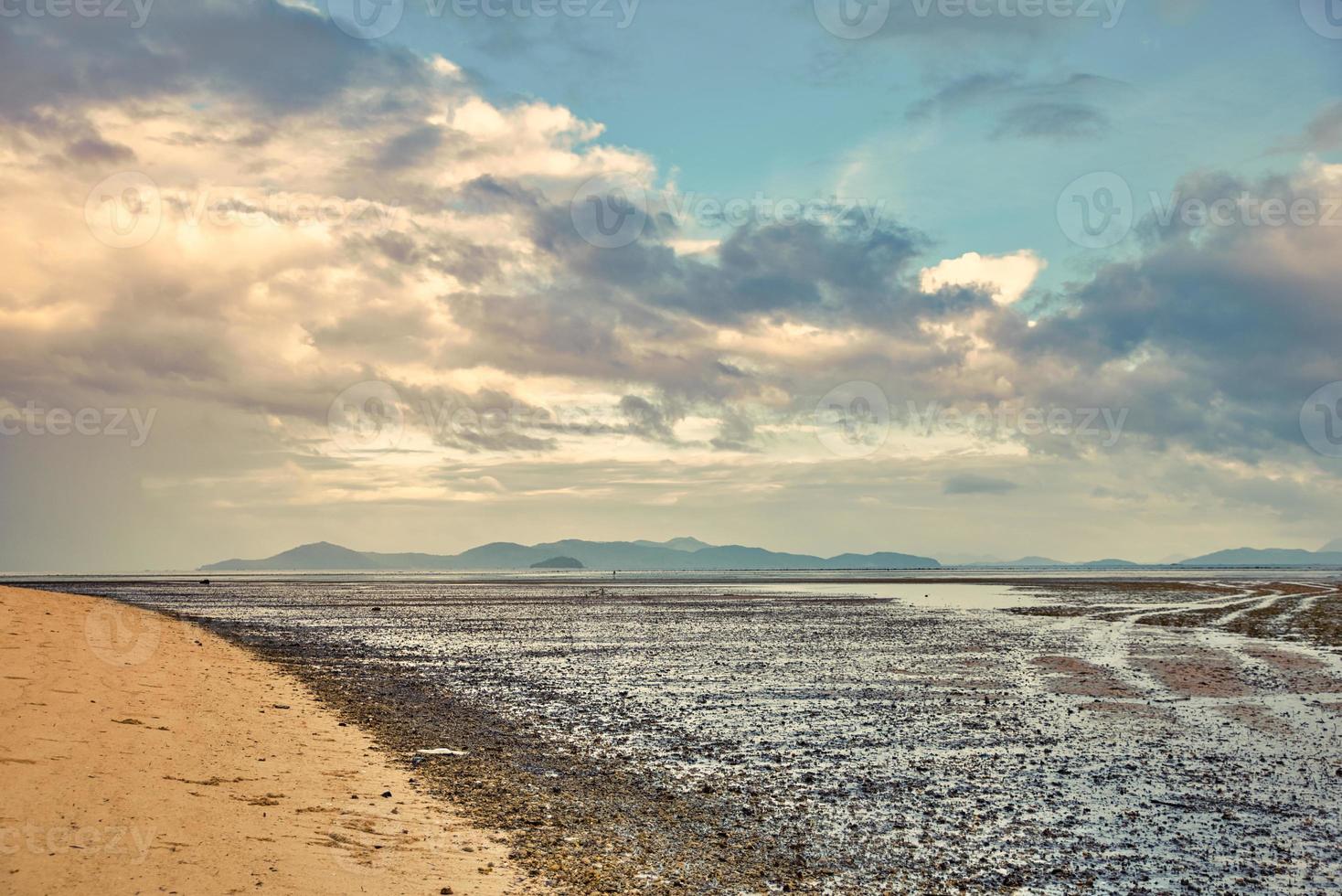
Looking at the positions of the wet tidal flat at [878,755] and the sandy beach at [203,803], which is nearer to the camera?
the sandy beach at [203,803]

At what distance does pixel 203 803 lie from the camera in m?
12.8

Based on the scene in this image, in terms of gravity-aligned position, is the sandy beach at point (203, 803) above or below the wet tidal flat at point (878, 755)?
above

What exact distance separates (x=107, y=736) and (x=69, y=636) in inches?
738

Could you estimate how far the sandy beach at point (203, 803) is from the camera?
10.1 m

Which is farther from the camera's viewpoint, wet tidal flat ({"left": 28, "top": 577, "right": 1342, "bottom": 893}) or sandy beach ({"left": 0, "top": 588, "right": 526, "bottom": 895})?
wet tidal flat ({"left": 28, "top": 577, "right": 1342, "bottom": 893})

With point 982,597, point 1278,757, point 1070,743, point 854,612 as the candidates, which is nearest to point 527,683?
point 1070,743

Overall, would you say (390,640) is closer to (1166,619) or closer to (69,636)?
(69,636)

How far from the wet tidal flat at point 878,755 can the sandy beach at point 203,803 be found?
45.1 inches

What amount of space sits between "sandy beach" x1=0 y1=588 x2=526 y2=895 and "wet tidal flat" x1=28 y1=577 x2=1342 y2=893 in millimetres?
1145

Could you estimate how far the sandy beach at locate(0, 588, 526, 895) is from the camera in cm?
1013

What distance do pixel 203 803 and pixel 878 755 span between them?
1184 cm

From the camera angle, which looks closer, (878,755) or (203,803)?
(203,803)

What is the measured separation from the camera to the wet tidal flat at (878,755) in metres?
11.7

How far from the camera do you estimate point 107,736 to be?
16000 millimetres
